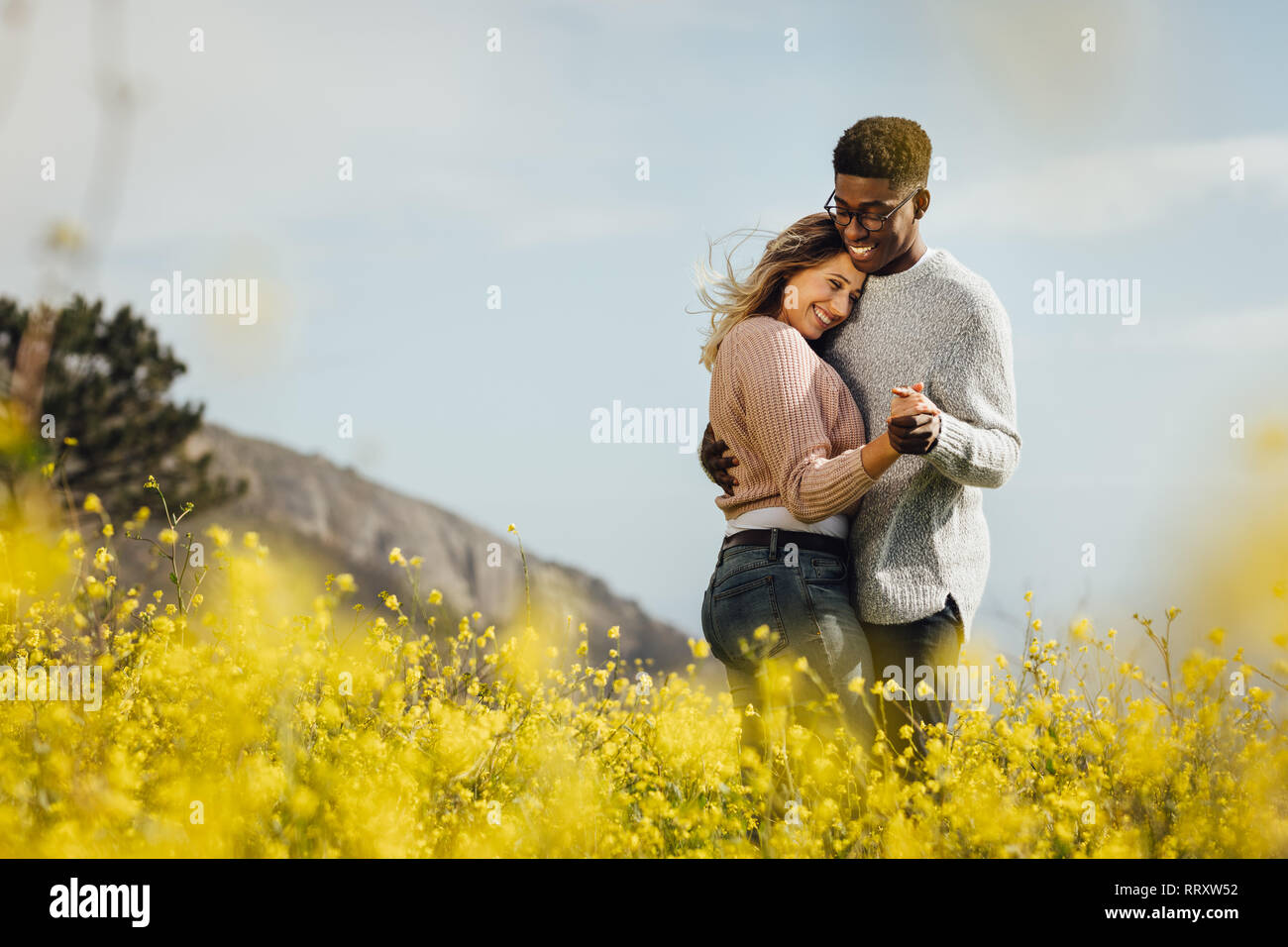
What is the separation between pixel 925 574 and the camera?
9.40 feet

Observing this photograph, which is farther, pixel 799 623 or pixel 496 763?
pixel 496 763

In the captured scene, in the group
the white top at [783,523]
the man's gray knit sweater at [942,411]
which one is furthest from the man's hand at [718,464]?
the man's gray knit sweater at [942,411]

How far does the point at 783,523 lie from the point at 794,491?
0.16 m

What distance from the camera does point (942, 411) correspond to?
9.05 ft

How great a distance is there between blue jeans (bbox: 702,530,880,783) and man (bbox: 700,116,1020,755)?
133 mm

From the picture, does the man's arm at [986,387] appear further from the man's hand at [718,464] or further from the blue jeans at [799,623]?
the man's hand at [718,464]

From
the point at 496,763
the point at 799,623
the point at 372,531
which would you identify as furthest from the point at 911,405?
the point at 372,531

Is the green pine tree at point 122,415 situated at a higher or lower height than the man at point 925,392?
higher

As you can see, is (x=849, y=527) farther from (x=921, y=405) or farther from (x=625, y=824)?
(x=625, y=824)

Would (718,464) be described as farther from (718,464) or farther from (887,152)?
Answer: (887,152)

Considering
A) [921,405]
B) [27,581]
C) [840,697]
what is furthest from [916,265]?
[27,581]

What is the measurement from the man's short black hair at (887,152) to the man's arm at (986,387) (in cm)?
45

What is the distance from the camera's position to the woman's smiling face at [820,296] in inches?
120

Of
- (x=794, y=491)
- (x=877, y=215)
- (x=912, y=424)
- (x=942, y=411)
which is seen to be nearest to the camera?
(x=912, y=424)
